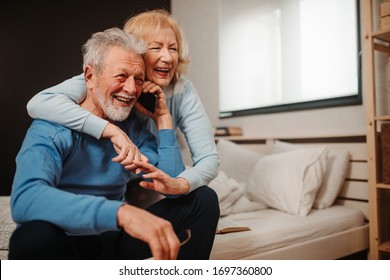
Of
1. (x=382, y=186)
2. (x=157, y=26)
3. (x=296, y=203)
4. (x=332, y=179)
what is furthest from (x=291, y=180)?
(x=157, y=26)

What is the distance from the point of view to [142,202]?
3.30ft

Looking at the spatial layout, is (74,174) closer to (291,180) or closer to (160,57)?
(160,57)

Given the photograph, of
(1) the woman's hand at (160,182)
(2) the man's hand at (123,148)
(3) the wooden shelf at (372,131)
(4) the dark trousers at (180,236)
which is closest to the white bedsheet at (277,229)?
(3) the wooden shelf at (372,131)

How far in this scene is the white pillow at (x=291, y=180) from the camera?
4.69ft

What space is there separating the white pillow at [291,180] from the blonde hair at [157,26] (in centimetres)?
70

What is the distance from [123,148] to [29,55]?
408 mm

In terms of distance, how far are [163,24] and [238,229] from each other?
2.21 ft

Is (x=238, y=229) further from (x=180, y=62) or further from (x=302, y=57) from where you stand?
(x=302, y=57)

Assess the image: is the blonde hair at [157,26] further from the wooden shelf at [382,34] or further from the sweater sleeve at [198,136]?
the wooden shelf at [382,34]

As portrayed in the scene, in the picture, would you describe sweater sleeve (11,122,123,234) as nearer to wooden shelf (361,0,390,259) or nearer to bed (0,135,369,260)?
bed (0,135,369,260)

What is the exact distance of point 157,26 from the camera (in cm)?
96

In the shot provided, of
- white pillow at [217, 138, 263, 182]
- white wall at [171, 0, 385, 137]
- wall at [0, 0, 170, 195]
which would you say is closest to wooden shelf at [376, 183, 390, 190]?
white wall at [171, 0, 385, 137]

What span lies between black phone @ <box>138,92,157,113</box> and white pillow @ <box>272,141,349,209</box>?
0.95m

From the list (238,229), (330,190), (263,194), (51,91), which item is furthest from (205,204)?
(330,190)
